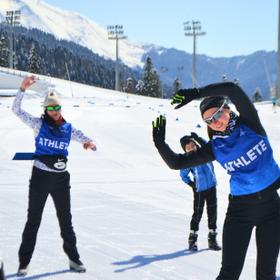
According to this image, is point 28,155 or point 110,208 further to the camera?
point 110,208

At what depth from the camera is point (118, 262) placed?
643cm

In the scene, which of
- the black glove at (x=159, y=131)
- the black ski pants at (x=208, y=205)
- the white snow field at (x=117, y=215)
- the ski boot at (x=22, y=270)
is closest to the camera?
the black glove at (x=159, y=131)

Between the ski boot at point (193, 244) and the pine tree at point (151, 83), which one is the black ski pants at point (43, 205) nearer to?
the ski boot at point (193, 244)

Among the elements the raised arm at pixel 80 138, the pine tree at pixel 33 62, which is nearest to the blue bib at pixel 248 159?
the raised arm at pixel 80 138

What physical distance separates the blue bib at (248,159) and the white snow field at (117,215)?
2.07 metres

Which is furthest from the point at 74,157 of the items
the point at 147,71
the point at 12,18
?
the point at 12,18

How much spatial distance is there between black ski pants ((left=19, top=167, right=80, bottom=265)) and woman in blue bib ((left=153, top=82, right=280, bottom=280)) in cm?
215

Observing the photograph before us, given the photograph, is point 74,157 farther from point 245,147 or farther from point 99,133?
point 245,147

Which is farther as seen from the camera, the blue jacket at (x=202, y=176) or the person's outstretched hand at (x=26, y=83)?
the blue jacket at (x=202, y=176)

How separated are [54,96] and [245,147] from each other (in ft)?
8.26

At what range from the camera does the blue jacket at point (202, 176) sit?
23.7 feet

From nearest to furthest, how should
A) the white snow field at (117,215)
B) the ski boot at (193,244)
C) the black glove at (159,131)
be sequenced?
the black glove at (159,131), the white snow field at (117,215), the ski boot at (193,244)

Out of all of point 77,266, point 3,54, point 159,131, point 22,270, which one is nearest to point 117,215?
point 77,266

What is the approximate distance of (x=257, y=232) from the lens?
4.15m
